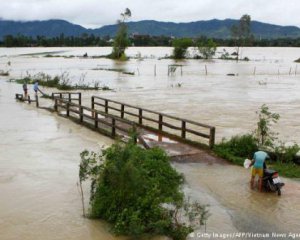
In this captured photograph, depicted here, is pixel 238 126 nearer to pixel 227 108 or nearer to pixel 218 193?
pixel 227 108

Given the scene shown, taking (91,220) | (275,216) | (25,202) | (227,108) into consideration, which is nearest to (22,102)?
(227,108)

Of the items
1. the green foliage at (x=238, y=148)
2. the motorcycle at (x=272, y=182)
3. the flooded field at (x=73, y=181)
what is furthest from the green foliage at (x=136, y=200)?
the green foliage at (x=238, y=148)

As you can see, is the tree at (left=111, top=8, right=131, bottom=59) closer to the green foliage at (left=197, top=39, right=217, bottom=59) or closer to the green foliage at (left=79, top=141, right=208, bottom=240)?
the green foliage at (left=197, top=39, right=217, bottom=59)

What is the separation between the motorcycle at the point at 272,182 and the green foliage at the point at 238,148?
2714 mm

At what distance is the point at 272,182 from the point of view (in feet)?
33.9

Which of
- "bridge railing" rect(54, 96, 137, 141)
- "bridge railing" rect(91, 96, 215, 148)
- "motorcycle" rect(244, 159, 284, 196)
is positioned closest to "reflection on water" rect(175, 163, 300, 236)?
"motorcycle" rect(244, 159, 284, 196)

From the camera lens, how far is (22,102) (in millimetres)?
28891

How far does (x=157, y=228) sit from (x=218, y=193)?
2.73m

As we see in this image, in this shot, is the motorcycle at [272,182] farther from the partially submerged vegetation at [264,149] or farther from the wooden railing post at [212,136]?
the wooden railing post at [212,136]

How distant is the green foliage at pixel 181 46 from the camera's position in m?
88.4

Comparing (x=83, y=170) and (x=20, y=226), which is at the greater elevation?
(x=83, y=170)

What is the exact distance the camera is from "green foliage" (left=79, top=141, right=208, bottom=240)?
822cm

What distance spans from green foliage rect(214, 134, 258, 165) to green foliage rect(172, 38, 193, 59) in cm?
7626

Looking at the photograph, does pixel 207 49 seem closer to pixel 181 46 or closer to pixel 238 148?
pixel 181 46
